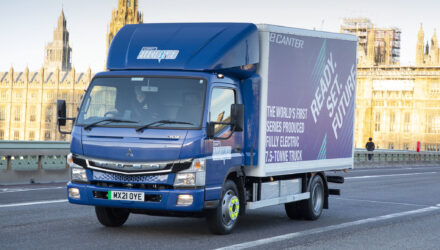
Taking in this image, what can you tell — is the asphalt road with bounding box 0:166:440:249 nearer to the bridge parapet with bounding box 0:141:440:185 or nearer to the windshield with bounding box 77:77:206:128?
the windshield with bounding box 77:77:206:128

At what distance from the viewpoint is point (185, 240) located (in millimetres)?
8188

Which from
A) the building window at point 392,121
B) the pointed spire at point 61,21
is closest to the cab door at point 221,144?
the building window at point 392,121

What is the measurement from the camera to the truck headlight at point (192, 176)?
7.91m

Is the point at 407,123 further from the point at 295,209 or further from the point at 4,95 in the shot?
the point at 295,209

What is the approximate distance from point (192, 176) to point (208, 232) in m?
1.29

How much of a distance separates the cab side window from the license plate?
1163 mm

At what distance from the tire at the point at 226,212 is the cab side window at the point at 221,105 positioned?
0.77 metres

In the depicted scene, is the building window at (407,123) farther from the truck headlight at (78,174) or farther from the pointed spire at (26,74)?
the truck headlight at (78,174)

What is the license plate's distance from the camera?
792cm

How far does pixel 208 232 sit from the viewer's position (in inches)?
353

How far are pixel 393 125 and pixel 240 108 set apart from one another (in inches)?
3733

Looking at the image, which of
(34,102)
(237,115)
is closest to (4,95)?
(34,102)

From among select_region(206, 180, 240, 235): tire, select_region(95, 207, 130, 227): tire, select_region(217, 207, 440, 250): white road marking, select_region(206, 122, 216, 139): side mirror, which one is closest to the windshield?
select_region(206, 122, 216, 139): side mirror

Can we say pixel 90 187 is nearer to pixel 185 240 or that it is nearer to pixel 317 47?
pixel 185 240
